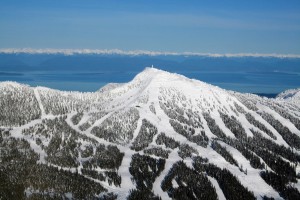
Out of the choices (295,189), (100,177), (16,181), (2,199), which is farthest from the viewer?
(295,189)

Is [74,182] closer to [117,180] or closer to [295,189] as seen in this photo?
[117,180]

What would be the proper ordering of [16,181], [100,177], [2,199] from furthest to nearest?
1. [100,177]
2. [16,181]
3. [2,199]

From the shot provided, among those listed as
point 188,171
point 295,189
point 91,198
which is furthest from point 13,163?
point 295,189

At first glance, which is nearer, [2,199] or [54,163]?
[2,199]

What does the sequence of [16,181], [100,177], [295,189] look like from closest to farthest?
[16,181] < [100,177] < [295,189]

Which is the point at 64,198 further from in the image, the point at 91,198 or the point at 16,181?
the point at 16,181

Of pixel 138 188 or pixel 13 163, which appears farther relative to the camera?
pixel 13 163

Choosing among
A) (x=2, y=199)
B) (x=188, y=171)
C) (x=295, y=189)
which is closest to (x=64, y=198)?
(x=2, y=199)
